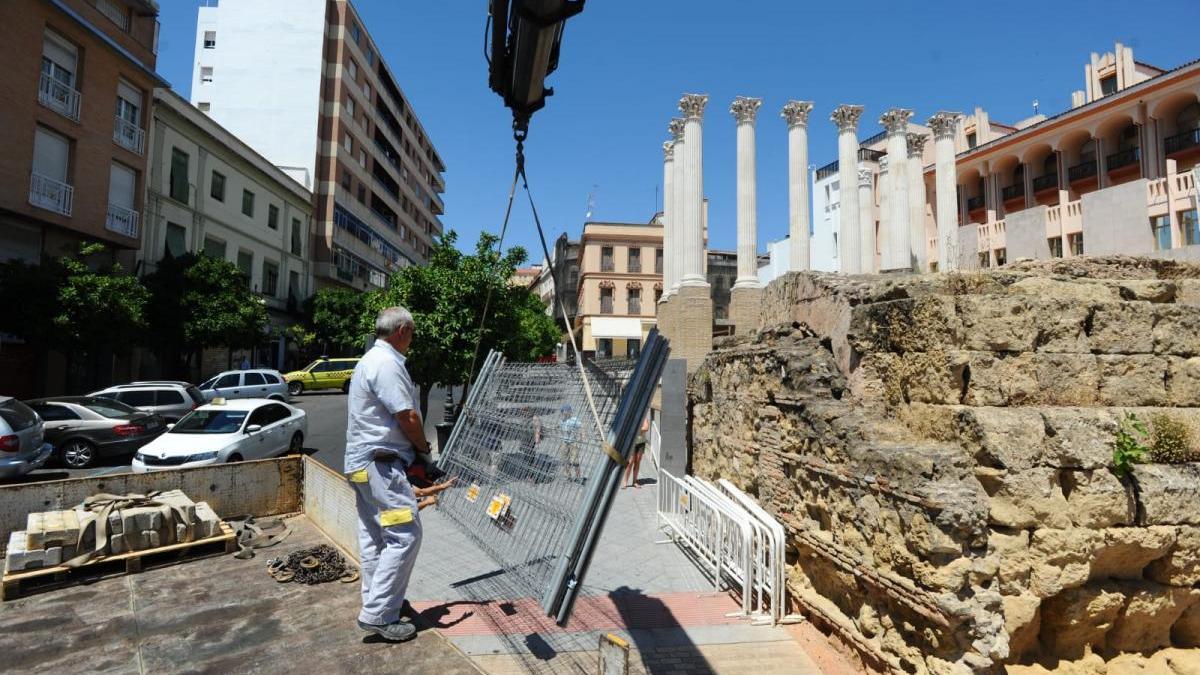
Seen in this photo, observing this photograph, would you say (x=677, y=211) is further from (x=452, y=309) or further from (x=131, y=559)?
(x=131, y=559)

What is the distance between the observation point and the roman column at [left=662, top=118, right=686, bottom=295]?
2098 centimetres

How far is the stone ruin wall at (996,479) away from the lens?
396 cm

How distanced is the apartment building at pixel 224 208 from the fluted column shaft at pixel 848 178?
Answer: 2275 cm

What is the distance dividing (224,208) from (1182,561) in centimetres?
2966

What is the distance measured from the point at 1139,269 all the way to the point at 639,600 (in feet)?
18.5

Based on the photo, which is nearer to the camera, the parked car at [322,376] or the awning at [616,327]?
the parked car at [322,376]

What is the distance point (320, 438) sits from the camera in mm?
15648

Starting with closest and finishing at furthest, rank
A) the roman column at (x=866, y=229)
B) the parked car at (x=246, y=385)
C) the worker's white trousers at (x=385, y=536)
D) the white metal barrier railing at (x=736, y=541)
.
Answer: the worker's white trousers at (x=385, y=536) < the white metal barrier railing at (x=736, y=541) < the parked car at (x=246, y=385) < the roman column at (x=866, y=229)

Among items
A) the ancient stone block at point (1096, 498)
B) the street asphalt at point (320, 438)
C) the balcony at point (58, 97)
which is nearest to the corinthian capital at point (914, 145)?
the street asphalt at point (320, 438)

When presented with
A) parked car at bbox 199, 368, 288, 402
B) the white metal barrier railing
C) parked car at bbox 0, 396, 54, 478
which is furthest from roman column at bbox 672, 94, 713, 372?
parked car at bbox 0, 396, 54, 478

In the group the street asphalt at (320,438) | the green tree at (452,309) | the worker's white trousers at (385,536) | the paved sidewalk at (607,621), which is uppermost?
the green tree at (452,309)

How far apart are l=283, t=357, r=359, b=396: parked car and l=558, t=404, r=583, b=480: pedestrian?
24042 mm

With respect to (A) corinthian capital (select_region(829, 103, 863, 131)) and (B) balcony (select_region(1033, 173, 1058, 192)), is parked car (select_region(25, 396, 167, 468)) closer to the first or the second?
(A) corinthian capital (select_region(829, 103, 863, 131))

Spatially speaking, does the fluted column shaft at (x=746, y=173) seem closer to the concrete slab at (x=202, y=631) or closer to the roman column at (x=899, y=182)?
the roman column at (x=899, y=182)
